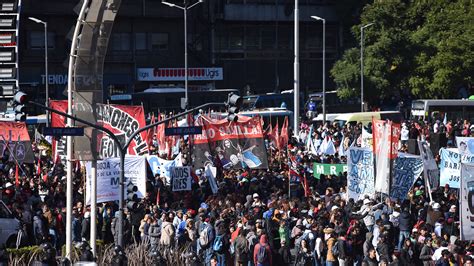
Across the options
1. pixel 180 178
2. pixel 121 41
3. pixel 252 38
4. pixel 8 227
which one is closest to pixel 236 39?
pixel 252 38

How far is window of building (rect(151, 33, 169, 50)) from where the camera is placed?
3014 inches

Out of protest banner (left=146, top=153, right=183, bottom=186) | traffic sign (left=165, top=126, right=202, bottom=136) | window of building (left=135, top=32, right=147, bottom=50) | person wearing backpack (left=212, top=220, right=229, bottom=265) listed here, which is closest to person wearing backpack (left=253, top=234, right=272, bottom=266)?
person wearing backpack (left=212, top=220, right=229, bottom=265)

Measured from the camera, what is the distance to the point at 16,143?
34.8 meters

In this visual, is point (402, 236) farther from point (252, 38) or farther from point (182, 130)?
point (252, 38)

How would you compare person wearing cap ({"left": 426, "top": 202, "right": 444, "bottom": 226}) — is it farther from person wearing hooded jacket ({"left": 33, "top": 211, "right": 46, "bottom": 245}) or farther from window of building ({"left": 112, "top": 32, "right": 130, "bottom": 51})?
window of building ({"left": 112, "top": 32, "right": 130, "bottom": 51})

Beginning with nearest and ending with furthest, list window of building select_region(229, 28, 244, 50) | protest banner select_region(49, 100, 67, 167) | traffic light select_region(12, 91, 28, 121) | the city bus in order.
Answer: traffic light select_region(12, 91, 28, 121), protest banner select_region(49, 100, 67, 167), the city bus, window of building select_region(229, 28, 244, 50)

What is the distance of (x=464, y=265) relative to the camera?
19.4 meters

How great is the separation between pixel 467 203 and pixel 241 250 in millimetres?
→ 4222

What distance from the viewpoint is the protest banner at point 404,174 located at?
26.6 meters

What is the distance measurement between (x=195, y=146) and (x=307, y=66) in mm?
48508

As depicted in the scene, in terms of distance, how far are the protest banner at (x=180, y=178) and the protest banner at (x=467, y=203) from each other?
886cm

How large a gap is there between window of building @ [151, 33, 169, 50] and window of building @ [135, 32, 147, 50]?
56cm

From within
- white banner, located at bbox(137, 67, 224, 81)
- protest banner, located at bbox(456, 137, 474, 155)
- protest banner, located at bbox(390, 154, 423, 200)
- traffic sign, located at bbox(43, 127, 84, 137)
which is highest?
white banner, located at bbox(137, 67, 224, 81)

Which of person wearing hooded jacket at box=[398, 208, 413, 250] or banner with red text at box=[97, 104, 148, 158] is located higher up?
banner with red text at box=[97, 104, 148, 158]
